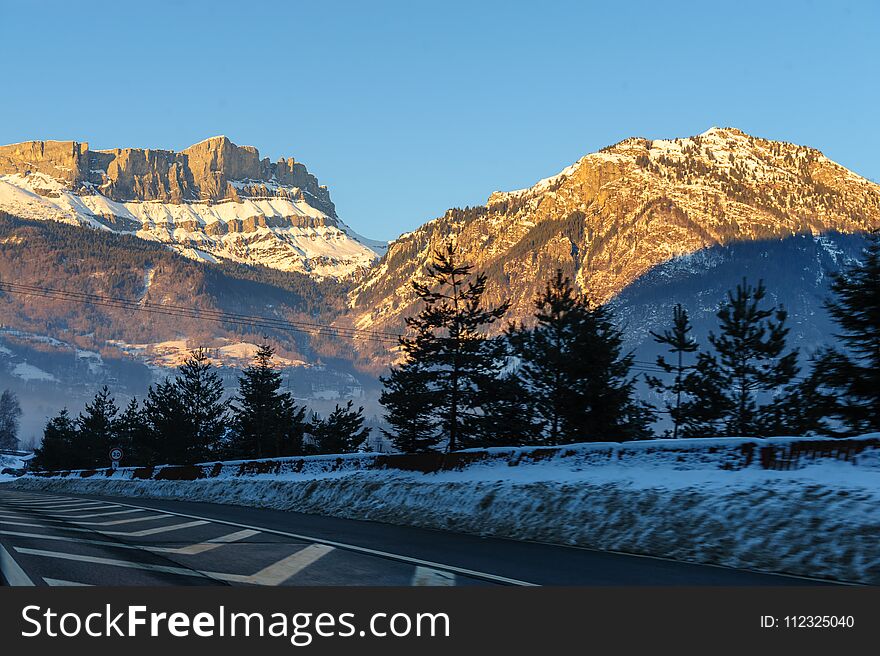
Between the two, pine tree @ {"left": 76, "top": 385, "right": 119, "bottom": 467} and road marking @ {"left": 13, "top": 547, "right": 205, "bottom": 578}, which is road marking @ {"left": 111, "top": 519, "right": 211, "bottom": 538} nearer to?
road marking @ {"left": 13, "top": 547, "right": 205, "bottom": 578}

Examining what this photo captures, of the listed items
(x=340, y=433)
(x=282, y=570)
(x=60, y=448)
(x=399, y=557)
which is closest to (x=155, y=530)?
(x=399, y=557)

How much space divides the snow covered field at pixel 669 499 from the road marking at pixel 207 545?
380cm

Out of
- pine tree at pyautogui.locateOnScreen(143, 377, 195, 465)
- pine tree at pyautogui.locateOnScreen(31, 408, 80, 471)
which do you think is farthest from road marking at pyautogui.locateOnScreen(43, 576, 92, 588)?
pine tree at pyautogui.locateOnScreen(31, 408, 80, 471)

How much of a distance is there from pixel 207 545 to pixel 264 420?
77.5 metres

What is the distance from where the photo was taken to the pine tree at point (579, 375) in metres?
42.4

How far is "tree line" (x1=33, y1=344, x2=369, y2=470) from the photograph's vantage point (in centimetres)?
7925

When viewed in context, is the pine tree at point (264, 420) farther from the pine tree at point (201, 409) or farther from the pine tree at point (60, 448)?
the pine tree at point (60, 448)

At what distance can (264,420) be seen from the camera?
8425cm

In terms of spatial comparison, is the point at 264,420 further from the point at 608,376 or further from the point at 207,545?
the point at 207,545

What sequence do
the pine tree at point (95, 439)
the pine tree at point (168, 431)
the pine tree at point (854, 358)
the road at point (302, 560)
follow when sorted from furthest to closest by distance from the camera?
1. the pine tree at point (95, 439)
2. the pine tree at point (168, 431)
3. the pine tree at point (854, 358)
4. the road at point (302, 560)

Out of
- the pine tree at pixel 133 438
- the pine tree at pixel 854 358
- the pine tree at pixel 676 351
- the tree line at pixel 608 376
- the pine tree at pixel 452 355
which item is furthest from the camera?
the pine tree at pixel 133 438

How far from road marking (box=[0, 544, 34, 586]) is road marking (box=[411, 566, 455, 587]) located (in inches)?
113

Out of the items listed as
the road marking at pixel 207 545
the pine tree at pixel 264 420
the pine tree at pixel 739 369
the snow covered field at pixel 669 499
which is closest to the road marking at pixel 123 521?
the road marking at pixel 207 545

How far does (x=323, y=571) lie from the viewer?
6.96 m
